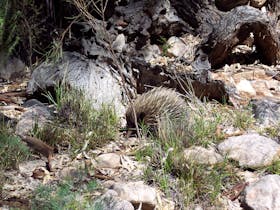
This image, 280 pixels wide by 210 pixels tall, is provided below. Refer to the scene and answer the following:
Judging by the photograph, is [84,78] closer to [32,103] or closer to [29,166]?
[32,103]

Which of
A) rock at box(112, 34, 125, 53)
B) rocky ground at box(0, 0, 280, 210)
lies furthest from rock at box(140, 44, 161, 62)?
rock at box(112, 34, 125, 53)

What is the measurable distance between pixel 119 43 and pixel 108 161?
1.67m

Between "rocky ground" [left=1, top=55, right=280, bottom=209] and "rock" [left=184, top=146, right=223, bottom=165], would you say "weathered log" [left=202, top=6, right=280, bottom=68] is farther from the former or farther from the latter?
"rock" [left=184, top=146, right=223, bottom=165]

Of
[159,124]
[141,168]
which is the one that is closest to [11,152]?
[141,168]

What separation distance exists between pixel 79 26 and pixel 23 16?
0.51 m

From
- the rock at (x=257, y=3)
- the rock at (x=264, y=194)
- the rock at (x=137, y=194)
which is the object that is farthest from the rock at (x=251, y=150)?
the rock at (x=257, y=3)

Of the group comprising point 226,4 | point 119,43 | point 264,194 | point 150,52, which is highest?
point 226,4

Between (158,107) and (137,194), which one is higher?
(158,107)

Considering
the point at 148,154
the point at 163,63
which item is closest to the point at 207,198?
the point at 148,154

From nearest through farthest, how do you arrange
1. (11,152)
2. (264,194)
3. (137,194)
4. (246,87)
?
(137,194) → (264,194) → (11,152) → (246,87)

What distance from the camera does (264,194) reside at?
10.6 feet

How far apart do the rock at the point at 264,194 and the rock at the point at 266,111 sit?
2.71ft

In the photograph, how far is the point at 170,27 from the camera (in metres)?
5.62

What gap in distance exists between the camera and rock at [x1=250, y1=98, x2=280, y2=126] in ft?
13.5
